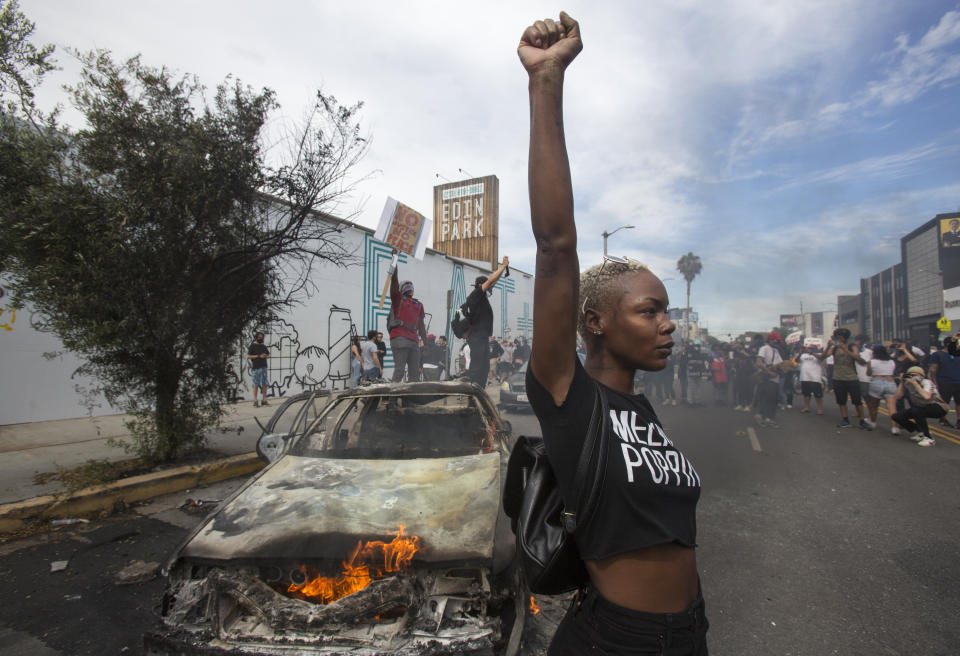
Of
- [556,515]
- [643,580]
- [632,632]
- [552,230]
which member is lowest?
[632,632]

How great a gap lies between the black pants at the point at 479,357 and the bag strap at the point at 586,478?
5.73 m

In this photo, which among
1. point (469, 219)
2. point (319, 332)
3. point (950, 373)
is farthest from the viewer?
point (469, 219)

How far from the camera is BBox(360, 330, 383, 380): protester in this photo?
1230 centimetres

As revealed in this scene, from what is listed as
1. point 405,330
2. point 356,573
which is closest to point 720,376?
point 405,330

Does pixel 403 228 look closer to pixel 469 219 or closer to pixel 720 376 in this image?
pixel 720 376

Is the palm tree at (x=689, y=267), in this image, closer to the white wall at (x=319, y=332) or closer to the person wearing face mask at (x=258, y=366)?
the white wall at (x=319, y=332)

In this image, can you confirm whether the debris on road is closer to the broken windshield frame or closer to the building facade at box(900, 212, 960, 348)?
the broken windshield frame

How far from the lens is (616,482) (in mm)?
1185

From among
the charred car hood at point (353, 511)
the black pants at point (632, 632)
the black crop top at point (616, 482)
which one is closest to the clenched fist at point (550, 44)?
the black crop top at point (616, 482)

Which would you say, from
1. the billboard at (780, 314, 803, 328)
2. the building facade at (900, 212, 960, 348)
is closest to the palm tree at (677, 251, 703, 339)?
the billboard at (780, 314, 803, 328)

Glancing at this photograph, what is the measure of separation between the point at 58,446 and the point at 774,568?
871cm

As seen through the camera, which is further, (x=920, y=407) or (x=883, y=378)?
(x=883, y=378)

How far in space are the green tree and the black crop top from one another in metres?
5.52

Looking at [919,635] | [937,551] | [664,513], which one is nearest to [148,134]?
[664,513]
